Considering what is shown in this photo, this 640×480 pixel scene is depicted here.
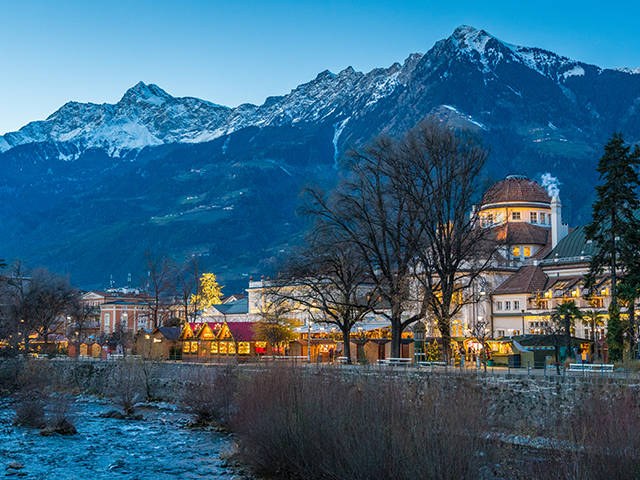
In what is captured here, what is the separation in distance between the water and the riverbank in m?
2.90

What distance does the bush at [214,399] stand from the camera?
5006 centimetres

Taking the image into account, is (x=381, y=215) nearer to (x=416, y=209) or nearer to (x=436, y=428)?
(x=416, y=209)

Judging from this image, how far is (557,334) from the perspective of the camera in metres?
64.3

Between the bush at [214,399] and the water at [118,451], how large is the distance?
4.71 feet

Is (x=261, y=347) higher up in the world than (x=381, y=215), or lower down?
lower down

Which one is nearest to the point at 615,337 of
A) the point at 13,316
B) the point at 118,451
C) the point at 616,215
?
the point at 616,215

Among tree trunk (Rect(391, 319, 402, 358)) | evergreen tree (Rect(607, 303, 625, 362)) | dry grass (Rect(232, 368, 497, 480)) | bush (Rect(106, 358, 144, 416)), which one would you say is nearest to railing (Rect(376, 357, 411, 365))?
tree trunk (Rect(391, 319, 402, 358))

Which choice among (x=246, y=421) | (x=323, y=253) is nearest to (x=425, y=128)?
(x=323, y=253)

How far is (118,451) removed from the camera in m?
41.1

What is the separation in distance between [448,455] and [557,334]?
Result: 150 ft

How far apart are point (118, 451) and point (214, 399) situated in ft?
36.6

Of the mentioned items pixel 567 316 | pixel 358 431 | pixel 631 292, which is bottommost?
pixel 358 431

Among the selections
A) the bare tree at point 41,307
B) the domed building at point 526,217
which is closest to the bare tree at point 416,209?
the domed building at point 526,217

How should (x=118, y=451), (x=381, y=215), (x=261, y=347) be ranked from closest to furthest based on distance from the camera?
(x=118, y=451)
(x=381, y=215)
(x=261, y=347)
